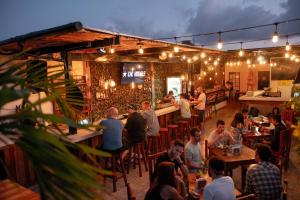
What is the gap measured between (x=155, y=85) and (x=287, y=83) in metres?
7.21

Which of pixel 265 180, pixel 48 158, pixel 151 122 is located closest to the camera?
pixel 48 158

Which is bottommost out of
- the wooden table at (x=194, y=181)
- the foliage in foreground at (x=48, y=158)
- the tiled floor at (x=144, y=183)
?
the tiled floor at (x=144, y=183)

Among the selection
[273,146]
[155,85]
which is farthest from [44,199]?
[155,85]

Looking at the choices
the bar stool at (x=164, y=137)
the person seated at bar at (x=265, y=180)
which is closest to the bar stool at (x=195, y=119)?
the bar stool at (x=164, y=137)

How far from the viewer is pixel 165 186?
3.35m

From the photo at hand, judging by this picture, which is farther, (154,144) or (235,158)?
(154,144)

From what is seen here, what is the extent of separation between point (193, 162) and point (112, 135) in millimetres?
1701

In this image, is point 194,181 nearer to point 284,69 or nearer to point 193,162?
point 193,162

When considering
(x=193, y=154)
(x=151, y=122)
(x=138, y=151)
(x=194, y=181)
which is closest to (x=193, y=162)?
(x=193, y=154)

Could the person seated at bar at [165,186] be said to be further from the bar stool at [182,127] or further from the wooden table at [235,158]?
the bar stool at [182,127]

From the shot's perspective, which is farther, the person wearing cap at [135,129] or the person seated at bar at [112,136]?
the person wearing cap at [135,129]

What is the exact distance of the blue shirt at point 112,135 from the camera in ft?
17.6

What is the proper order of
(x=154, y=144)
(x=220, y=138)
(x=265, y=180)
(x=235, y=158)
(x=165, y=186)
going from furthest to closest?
1. (x=154, y=144)
2. (x=220, y=138)
3. (x=235, y=158)
4. (x=265, y=180)
5. (x=165, y=186)

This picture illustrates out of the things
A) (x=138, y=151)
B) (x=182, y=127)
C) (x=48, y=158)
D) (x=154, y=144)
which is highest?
(x=48, y=158)
